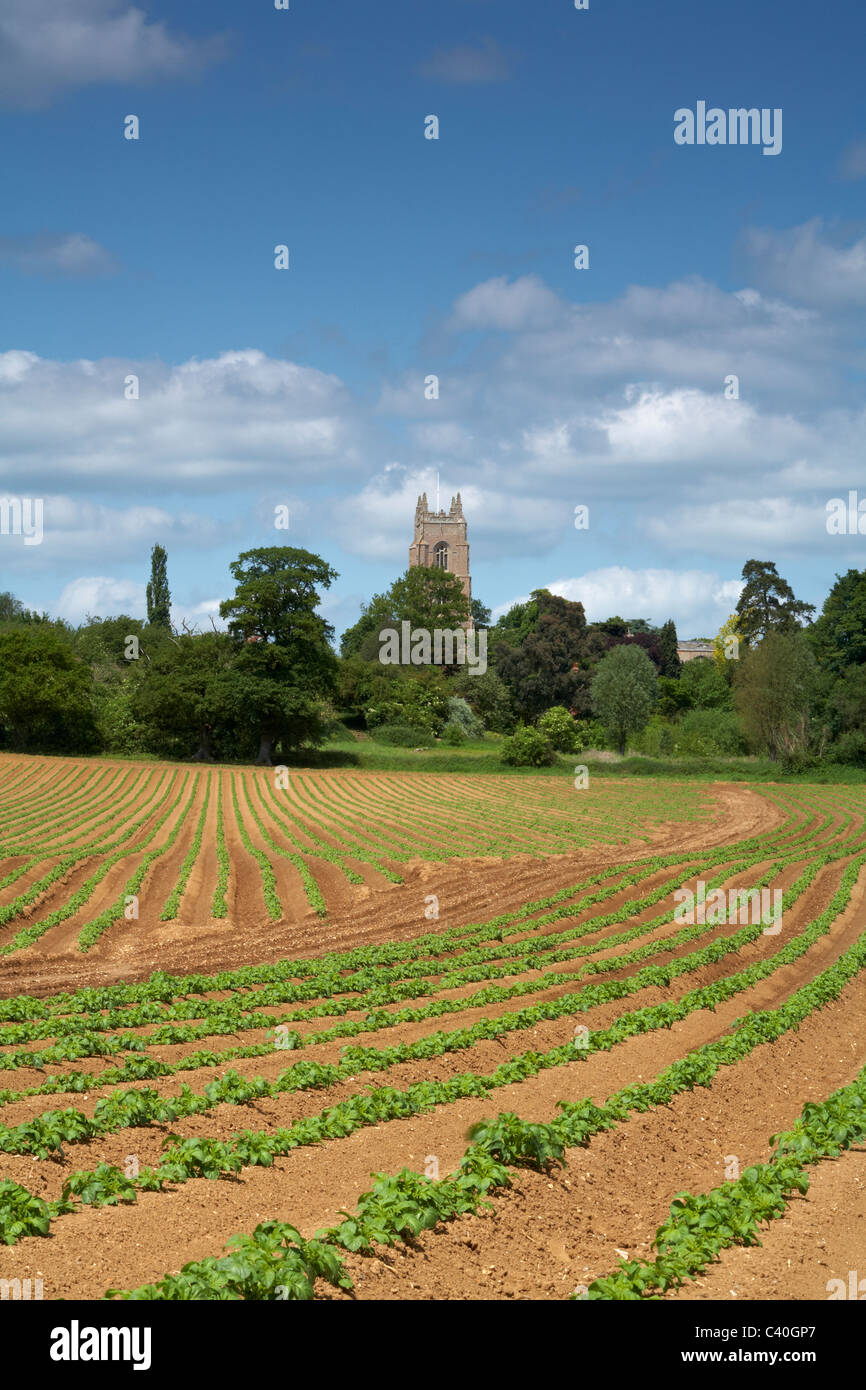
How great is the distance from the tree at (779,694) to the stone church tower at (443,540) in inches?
2891

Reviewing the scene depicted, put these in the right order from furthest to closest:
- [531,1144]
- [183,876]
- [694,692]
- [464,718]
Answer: [694,692], [464,718], [183,876], [531,1144]

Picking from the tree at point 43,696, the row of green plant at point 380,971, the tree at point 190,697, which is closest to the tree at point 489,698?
the tree at point 190,697

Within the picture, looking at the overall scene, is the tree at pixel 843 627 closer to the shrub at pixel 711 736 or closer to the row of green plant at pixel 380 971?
the shrub at pixel 711 736

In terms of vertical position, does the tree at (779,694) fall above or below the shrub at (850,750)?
above

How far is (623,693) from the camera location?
82375 millimetres

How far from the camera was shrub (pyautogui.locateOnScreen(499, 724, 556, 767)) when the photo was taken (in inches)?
2884

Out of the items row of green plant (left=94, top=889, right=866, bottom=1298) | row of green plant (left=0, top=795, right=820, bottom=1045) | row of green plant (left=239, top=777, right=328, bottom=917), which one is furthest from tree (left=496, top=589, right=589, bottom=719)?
row of green plant (left=94, top=889, right=866, bottom=1298)

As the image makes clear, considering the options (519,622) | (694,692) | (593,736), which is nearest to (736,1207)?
(593,736)

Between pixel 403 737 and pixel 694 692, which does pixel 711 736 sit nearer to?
pixel 694 692

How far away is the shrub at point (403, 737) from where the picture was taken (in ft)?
277

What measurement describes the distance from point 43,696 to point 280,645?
15076 mm
